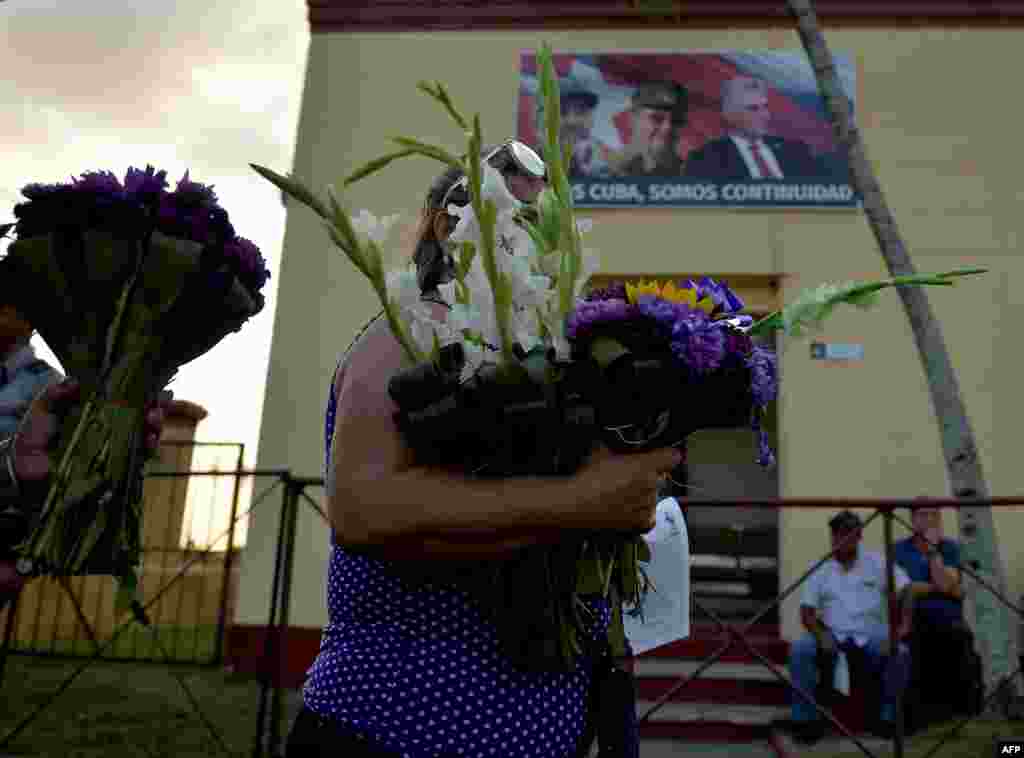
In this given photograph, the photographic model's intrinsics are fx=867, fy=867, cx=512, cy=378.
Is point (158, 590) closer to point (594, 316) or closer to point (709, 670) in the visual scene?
point (709, 670)

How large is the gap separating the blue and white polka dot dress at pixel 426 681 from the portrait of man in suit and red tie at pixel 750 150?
6.53m

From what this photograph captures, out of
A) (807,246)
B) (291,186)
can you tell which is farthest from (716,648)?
(291,186)

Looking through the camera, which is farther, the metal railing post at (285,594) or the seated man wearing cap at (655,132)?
the seated man wearing cap at (655,132)

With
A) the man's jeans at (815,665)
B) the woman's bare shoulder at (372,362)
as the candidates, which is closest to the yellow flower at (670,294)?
the woman's bare shoulder at (372,362)

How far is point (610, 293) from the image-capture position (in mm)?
1274

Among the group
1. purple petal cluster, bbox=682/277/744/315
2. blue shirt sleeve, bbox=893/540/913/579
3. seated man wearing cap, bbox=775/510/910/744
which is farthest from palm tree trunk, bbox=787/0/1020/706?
purple petal cluster, bbox=682/277/744/315

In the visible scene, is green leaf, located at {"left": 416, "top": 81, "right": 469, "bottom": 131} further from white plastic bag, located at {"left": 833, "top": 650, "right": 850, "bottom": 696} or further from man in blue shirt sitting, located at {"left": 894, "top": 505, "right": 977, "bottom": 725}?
white plastic bag, located at {"left": 833, "top": 650, "right": 850, "bottom": 696}

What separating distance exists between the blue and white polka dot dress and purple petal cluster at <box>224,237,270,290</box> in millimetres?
355

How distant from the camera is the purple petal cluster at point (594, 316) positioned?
1117 millimetres

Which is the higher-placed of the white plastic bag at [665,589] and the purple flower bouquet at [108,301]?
the purple flower bouquet at [108,301]

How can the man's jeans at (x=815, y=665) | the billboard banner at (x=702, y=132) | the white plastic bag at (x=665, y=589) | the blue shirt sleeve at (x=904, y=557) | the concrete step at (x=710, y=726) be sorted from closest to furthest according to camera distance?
the white plastic bag at (x=665, y=589), the man's jeans at (x=815, y=665), the concrete step at (x=710, y=726), the blue shirt sleeve at (x=904, y=557), the billboard banner at (x=702, y=132)

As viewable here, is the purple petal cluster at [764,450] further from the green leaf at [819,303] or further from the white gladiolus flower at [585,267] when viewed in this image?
the white gladiolus flower at [585,267]

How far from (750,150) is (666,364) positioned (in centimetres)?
658

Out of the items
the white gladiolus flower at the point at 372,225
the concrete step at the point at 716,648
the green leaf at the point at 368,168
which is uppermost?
the green leaf at the point at 368,168
